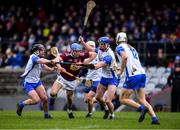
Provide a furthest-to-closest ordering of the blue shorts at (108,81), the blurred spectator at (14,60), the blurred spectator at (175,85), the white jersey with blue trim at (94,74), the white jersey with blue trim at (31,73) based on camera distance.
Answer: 1. the blurred spectator at (14,60)
2. the blurred spectator at (175,85)
3. the white jersey with blue trim at (94,74)
4. the white jersey with blue trim at (31,73)
5. the blue shorts at (108,81)

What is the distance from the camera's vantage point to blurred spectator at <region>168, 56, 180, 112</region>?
27094 mm

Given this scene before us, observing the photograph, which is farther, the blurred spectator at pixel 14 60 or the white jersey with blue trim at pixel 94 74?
the blurred spectator at pixel 14 60

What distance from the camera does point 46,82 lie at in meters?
31.0

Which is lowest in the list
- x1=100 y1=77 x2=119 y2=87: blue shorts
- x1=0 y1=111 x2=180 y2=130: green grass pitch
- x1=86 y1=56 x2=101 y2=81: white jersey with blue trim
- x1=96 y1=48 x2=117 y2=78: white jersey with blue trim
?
x1=0 y1=111 x2=180 y2=130: green grass pitch

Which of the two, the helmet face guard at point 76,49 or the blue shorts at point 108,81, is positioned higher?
the helmet face guard at point 76,49

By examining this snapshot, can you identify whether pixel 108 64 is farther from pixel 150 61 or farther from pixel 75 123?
pixel 150 61

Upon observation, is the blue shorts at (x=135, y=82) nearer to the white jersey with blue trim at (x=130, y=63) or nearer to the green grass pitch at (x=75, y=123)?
the white jersey with blue trim at (x=130, y=63)

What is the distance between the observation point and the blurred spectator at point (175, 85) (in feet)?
88.9

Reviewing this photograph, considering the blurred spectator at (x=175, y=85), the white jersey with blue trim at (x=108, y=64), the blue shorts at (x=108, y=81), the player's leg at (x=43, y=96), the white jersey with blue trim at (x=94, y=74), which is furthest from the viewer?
the blurred spectator at (x=175, y=85)

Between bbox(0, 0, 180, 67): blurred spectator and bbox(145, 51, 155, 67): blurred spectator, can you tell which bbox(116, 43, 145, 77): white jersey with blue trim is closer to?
bbox(145, 51, 155, 67): blurred spectator

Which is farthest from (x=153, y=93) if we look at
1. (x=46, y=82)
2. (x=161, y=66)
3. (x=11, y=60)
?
(x=11, y=60)

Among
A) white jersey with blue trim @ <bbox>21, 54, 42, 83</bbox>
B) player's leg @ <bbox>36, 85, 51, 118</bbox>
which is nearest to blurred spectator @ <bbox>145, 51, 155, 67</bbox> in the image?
white jersey with blue trim @ <bbox>21, 54, 42, 83</bbox>

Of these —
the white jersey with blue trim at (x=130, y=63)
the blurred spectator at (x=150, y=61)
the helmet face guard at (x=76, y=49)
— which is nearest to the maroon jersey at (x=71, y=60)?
the helmet face guard at (x=76, y=49)

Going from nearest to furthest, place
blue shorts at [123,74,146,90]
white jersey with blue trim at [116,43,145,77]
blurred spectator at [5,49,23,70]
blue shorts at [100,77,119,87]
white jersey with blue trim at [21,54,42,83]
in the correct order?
blue shorts at [123,74,146,90] → white jersey with blue trim at [116,43,145,77] → blue shorts at [100,77,119,87] → white jersey with blue trim at [21,54,42,83] → blurred spectator at [5,49,23,70]
